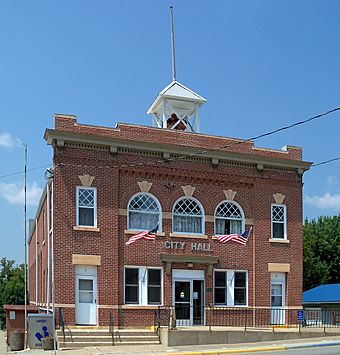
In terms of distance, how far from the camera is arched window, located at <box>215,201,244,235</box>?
27.9 m

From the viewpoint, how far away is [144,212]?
26531mm

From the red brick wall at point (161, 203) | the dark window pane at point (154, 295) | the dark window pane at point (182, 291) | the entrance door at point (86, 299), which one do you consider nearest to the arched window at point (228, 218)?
the red brick wall at point (161, 203)

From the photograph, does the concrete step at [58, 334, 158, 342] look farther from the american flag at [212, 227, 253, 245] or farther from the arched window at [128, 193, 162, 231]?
the american flag at [212, 227, 253, 245]

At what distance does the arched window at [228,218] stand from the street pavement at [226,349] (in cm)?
579

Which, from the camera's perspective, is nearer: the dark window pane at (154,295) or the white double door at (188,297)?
the dark window pane at (154,295)

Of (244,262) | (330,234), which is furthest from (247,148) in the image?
(330,234)

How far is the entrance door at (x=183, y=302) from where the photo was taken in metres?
26.5

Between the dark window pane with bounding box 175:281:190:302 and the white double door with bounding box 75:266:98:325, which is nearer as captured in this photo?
the white double door with bounding box 75:266:98:325

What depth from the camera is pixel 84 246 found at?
25.0 m

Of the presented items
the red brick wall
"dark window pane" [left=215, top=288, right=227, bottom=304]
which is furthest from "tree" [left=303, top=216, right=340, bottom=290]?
"dark window pane" [left=215, top=288, right=227, bottom=304]

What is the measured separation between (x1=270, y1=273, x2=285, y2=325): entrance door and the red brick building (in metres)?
0.05

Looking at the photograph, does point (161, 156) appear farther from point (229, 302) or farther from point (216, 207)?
point (229, 302)

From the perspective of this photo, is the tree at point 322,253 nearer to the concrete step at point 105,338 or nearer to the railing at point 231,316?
the railing at point 231,316

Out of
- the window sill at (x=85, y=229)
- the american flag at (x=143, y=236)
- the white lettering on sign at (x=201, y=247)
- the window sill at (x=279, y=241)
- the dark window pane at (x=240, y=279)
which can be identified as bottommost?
the dark window pane at (x=240, y=279)
